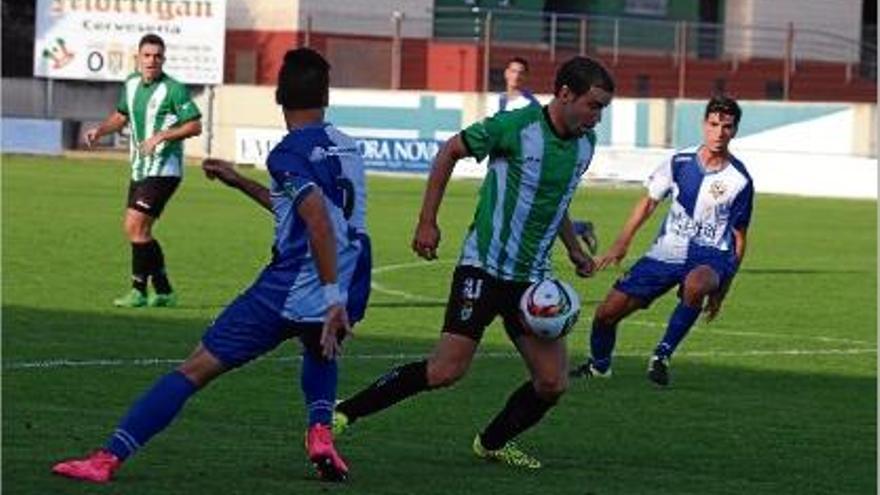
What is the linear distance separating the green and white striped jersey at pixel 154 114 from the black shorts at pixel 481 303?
8967 millimetres

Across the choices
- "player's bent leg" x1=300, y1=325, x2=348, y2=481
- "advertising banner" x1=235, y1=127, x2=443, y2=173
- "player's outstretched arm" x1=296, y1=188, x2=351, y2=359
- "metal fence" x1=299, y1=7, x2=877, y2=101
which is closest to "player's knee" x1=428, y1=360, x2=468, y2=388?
"player's bent leg" x1=300, y1=325, x2=348, y2=481

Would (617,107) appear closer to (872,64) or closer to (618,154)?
(618,154)

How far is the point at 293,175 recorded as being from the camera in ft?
32.7

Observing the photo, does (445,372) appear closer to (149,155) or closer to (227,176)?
(227,176)

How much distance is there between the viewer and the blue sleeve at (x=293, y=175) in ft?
32.6

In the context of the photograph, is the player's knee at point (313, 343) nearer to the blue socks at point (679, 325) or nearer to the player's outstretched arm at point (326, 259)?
the player's outstretched arm at point (326, 259)

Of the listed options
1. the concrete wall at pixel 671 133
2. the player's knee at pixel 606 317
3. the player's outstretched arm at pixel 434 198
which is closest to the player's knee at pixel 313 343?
the player's outstretched arm at pixel 434 198

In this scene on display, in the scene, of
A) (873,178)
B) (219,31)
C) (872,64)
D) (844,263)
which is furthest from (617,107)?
(872,64)

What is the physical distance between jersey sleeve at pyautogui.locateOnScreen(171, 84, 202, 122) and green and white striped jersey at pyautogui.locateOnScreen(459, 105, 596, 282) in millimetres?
8732

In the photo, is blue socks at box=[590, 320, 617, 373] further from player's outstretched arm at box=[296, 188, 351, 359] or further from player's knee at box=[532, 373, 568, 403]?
player's outstretched arm at box=[296, 188, 351, 359]

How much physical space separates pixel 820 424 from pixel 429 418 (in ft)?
6.93

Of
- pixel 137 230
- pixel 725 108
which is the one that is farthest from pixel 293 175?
pixel 137 230

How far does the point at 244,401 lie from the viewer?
13.4m

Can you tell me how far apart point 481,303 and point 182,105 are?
9.11 meters
